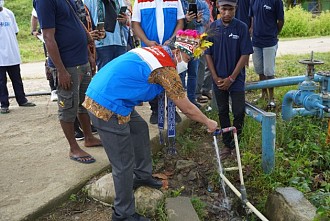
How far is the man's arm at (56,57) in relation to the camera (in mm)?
3289

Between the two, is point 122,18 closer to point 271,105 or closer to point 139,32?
point 139,32

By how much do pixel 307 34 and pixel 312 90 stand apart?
12789 millimetres

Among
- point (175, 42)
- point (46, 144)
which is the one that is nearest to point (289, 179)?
point (175, 42)

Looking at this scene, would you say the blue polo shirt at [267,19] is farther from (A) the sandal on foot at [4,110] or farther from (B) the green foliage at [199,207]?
(A) the sandal on foot at [4,110]

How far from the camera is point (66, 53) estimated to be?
3516 mm

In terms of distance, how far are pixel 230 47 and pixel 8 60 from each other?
3528mm

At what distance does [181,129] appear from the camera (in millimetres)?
4840

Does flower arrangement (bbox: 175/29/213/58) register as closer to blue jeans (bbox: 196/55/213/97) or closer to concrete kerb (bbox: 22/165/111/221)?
concrete kerb (bbox: 22/165/111/221)

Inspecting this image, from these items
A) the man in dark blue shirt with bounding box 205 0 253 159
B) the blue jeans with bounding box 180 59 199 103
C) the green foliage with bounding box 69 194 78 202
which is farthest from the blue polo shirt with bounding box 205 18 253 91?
the green foliage with bounding box 69 194 78 202

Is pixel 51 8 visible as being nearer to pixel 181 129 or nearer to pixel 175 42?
pixel 175 42

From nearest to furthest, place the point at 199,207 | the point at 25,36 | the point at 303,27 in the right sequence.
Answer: the point at 199,207 < the point at 303,27 < the point at 25,36

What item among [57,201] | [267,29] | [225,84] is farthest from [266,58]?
[57,201]

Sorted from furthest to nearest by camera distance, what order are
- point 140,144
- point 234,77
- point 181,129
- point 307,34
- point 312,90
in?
point 307,34
point 181,129
point 312,90
point 234,77
point 140,144

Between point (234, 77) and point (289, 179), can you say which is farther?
point (234, 77)
